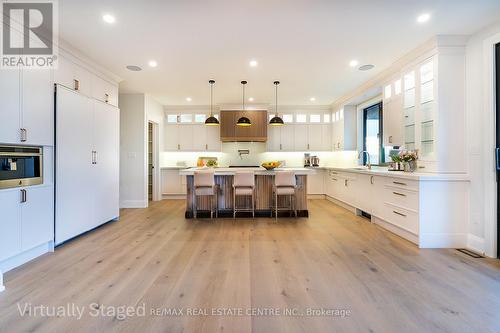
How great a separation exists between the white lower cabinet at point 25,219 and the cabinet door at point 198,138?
4429mm

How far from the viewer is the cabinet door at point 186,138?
23.8ft

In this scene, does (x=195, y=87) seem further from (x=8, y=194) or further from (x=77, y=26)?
(x=8, y=194)

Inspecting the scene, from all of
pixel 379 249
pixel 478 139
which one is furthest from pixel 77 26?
pixel 478 139

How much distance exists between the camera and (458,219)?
314 cm

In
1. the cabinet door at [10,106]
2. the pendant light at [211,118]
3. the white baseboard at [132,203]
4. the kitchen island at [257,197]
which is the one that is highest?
the pendant light at [211,118]

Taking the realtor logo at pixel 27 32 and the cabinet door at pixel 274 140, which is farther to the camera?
the cabinet door at pixel 274 140

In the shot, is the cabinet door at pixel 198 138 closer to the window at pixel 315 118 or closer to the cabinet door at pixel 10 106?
the window at pixel 315 118

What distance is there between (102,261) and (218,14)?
316 cm

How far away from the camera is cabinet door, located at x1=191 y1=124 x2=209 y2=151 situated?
7.27m

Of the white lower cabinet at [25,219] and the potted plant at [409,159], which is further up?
the potted plant at [409,159]

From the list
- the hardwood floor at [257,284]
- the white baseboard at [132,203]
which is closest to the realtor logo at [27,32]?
the hardwood floor at [257,284]

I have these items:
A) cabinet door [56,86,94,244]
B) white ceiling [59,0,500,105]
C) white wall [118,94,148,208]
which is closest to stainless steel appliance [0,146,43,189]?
cabinet door [56,86,94,244]

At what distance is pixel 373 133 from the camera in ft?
19.3

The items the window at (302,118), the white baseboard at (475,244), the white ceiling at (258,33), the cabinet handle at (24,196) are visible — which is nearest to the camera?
the white ceiling at (258,33)
